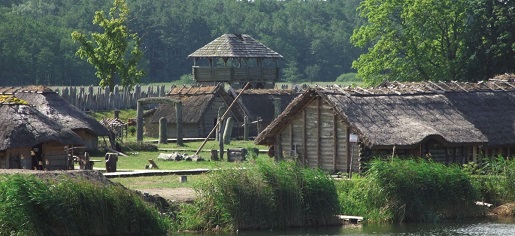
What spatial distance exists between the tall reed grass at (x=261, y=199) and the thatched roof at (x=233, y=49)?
4475 centimetres

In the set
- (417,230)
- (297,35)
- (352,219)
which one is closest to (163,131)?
(352,219)

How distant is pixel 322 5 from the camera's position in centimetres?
16875

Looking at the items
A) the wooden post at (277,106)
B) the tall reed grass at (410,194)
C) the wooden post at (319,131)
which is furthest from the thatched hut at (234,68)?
the tall reed grass at (410,194)

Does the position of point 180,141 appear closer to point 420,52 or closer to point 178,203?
point 420,52

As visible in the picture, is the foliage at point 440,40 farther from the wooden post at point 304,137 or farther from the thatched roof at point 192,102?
the wooden post at point 304,137

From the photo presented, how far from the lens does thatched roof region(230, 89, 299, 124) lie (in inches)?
2913

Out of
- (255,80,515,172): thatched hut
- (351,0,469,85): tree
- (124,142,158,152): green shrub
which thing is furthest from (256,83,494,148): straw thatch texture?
(351,0,469,85): tree

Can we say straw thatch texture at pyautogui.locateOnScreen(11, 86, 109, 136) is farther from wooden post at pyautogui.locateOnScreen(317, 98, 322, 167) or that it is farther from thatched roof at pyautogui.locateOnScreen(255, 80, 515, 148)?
wooden post at pyautogui.locateOnScreen(317, 98, 322, 167)

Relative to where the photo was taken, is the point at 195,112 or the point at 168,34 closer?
the point at 195,112

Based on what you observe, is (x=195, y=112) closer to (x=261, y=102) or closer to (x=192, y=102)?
(x=192, y=102)

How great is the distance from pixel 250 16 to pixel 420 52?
7830cm

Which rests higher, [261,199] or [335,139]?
[335,139]

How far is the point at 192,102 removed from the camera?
74125 mm

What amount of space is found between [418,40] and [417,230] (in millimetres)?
34826
